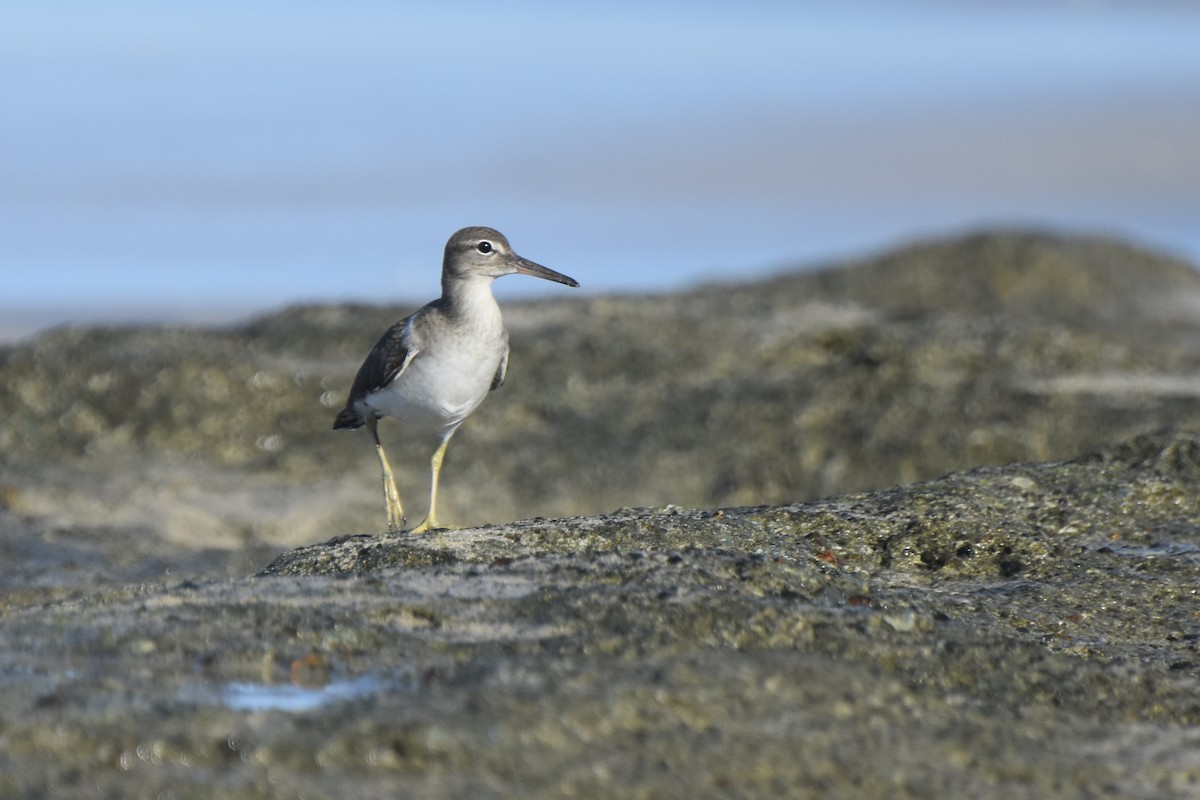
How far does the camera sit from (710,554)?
6664 millimetres

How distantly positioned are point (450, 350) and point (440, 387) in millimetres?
223

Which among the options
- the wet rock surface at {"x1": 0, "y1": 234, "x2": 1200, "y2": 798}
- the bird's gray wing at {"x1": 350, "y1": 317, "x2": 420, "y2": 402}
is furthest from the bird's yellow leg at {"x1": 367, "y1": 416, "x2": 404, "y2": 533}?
the wet rock surface at {"x1": 0, "y1": 234, "x2": 1200, "y2": 798}

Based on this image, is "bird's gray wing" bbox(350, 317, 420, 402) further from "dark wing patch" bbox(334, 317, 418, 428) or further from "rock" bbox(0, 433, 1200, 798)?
"rock" bbox(0, 433, 1200, 798)

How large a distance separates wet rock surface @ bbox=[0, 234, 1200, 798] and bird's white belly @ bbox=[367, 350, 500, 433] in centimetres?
97

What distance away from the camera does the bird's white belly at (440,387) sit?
848 centimetres

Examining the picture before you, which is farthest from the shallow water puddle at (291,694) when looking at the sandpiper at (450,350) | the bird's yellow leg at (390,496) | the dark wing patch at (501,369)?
the bird's yellow leg at (390,496)

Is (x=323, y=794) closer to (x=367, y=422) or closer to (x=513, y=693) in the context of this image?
(x=513, y=693)

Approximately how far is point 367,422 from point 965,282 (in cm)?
1877

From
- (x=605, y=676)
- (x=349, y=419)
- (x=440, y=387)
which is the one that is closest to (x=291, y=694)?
(x=605, y=676)

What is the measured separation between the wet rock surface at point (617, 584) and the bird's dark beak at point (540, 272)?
1773mm

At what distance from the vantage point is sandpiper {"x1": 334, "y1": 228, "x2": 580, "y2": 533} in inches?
335

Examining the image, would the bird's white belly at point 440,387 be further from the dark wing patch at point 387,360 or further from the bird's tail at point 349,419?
the bird's tail at point 349,419

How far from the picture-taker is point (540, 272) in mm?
9352

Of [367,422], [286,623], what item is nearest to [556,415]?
[367,422]
